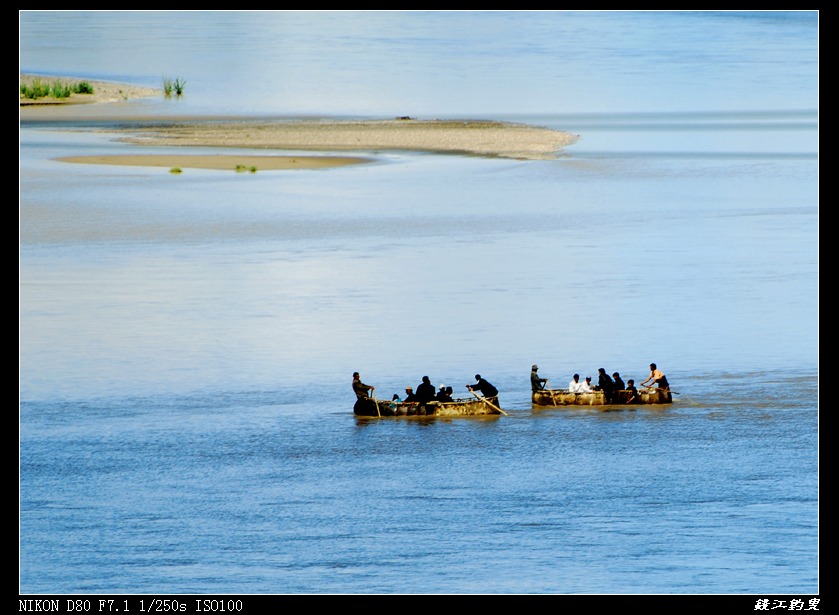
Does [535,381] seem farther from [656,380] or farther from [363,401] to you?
[363,401]

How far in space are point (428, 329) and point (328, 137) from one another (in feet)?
55.5

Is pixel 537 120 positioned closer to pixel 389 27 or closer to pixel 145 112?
pixel 145 112

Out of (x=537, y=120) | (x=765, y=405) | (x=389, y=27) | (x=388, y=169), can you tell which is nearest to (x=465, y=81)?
(x=537, y=120)

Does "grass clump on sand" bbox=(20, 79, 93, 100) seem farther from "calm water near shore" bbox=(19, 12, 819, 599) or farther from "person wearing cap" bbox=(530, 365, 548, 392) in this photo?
"person wearing cap" bbox=(530, 365, 548, 392)

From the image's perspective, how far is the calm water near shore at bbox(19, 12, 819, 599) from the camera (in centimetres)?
2938

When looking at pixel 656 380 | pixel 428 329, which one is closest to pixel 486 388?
pixel 656 380

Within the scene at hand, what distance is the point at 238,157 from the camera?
2244 inches

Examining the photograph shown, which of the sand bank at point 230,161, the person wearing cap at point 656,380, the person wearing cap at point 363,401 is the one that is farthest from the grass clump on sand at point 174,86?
the person wearing cap at point 656,380

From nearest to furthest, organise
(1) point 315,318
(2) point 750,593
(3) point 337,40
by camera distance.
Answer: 1. (2) point 750,593
2. (1) point 315,318
3. (3) point 337,40

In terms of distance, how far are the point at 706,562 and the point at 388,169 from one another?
1147 inches

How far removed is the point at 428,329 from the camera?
1711 inches

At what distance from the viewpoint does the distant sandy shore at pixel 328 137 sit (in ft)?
186

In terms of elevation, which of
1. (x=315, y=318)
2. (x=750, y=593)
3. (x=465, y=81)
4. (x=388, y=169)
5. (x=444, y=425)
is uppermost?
(x=465, y=81)

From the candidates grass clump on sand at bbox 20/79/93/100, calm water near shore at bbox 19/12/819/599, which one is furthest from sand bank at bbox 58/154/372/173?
grass clump on sand at bbox 20/79/93/100
